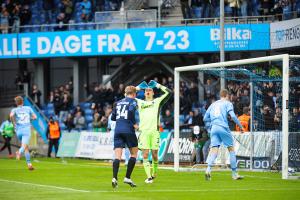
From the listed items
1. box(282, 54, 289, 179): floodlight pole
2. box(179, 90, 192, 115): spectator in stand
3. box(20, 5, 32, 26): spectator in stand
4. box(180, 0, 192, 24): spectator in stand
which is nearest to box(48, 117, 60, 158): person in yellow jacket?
box(179, 90, 192, 115): spectator in stand

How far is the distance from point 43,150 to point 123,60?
6300mm

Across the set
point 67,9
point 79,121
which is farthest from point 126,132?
point 67,9

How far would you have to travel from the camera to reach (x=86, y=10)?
128 ft

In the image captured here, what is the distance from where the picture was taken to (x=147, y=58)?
1608 inches

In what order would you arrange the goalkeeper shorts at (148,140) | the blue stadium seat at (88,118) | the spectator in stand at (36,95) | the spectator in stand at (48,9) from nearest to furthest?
1. the goalkeeper shorts at (148,140)
2. the blue stadium seat at (88,118)
3. the spectator in stand at (36,95)
4. the spectator in stand at (48,9)

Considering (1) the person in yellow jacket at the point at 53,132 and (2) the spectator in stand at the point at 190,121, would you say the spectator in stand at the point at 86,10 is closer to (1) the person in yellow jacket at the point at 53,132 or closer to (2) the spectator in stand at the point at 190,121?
(1) the person in yellow jacket at the point at 53,132

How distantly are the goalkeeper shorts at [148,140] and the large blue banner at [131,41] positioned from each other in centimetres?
1402

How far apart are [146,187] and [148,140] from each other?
6.17ft

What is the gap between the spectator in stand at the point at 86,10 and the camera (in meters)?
38.8

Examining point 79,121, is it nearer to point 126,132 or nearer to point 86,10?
point 86,10

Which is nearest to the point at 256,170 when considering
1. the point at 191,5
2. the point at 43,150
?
the point at 191,5

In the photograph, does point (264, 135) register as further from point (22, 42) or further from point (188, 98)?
point (22, 42)

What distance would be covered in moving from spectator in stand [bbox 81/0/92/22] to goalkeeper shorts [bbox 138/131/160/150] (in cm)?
2032

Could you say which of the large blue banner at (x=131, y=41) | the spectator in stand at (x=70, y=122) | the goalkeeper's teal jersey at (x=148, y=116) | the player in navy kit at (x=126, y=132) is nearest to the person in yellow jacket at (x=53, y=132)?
the spectator in stand at (x=70, y=122)
